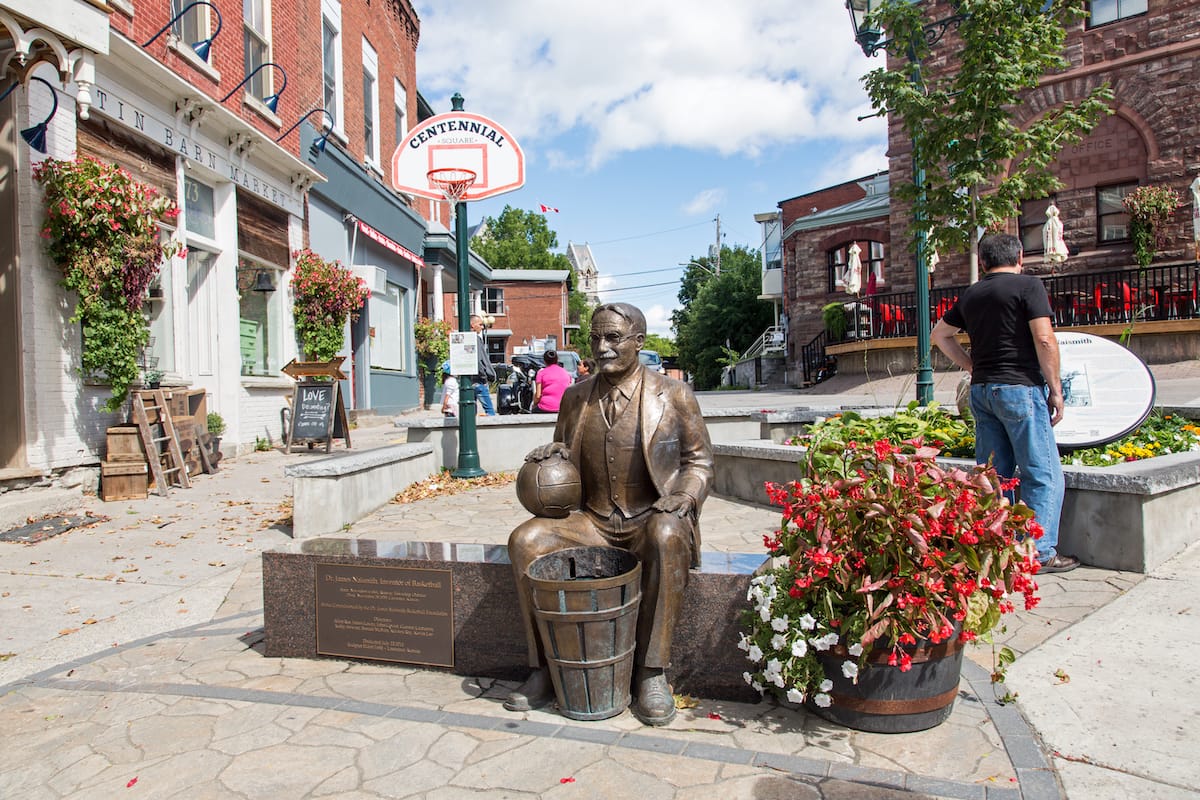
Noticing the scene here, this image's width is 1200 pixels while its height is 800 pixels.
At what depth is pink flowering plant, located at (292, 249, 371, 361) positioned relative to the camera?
1296 centimetres

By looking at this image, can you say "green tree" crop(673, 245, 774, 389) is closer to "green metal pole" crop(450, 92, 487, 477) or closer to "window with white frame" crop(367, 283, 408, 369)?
"window with white frame" crop(367, 283, 408, 369)

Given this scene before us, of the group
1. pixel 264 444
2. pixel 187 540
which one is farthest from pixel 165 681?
pixel 264 444

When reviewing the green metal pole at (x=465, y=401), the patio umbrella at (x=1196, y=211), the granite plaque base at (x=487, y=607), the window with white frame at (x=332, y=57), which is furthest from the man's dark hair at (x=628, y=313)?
the patio umbrella at (x=1196, y=211)

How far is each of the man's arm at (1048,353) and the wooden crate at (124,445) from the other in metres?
8.01

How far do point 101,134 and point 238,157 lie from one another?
9.72 ft

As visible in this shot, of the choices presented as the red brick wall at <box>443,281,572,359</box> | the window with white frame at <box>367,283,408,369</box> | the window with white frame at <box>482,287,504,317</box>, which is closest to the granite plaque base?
the window with white frame at <box>367,283,408,369</box>

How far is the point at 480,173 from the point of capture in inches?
373

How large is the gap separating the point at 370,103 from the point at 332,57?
97.5 inches

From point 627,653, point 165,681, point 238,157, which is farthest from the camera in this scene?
point 238,157

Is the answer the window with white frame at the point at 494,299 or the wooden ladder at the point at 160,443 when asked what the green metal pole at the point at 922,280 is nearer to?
the wooden ladder at the point at 160,443

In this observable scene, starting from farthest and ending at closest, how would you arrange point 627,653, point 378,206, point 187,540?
point 378,206, point 187,540, point 627,653

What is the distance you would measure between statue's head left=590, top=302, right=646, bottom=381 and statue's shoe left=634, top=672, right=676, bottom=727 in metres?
1.29

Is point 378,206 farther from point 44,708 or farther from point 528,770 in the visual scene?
point 528,770

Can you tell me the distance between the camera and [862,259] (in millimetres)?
31266
